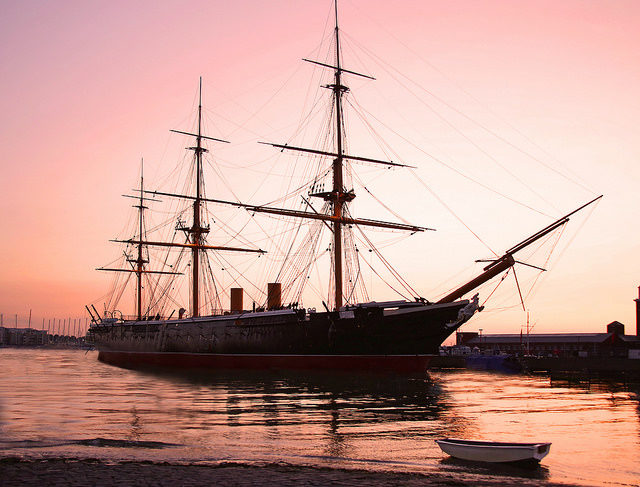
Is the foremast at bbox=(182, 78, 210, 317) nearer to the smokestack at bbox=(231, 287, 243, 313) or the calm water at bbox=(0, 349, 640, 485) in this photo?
the smokestack at bbox=(231, 287, 243, 313)

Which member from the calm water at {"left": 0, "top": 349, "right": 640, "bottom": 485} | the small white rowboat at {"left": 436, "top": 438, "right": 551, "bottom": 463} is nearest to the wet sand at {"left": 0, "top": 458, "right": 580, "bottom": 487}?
the calm water at {"left": 0, "top": 349, "right": 640, "bottom": 485}

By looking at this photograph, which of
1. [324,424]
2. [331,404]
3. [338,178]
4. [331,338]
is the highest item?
[338,178]

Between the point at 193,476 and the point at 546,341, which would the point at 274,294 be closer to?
the point at 193,476

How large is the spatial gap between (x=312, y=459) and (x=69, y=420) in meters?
10.9

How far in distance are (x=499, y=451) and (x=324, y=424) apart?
773 cm

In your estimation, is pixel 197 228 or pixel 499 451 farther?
pixel 197 228

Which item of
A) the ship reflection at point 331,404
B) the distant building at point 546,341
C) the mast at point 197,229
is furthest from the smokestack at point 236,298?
the distant building at point 546,341

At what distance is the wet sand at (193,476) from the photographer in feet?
37.6

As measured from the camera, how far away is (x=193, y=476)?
472 inches

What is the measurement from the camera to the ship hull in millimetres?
41969

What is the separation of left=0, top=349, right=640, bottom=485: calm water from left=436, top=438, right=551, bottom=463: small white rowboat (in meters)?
0.33

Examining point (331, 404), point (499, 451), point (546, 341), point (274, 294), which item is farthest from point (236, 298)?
point (546, 341)

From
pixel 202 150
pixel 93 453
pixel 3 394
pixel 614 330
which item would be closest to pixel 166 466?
pixel 93 453

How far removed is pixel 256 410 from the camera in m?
24.3
